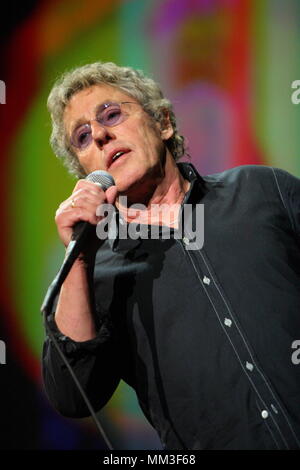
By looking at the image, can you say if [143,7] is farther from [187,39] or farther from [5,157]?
[5,157]

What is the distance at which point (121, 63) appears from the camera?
2.26 m

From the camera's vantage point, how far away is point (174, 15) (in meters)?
2.22

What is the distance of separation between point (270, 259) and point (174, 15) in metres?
1.22

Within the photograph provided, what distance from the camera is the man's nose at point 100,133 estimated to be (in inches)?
67.6

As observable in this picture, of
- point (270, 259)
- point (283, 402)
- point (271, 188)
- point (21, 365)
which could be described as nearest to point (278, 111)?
point (271, 188)

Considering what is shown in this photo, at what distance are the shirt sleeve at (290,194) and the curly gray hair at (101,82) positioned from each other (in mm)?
479

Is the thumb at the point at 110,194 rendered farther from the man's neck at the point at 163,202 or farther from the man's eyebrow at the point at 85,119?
→ the man's eyebrow at the point at 85,119

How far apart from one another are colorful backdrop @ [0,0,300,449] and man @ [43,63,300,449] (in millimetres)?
452

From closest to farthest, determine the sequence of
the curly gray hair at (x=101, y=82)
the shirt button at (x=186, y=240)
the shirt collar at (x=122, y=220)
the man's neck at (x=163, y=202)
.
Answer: the shirt button at (x=186, y=240)
the shirt collar at (x=122, y=220)
the man's neck at (x=163, y=202)
the curly gray hair at (x=101, y=82)

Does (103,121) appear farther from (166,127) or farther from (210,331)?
(210,331)

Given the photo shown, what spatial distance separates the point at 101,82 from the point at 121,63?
1.37 feet

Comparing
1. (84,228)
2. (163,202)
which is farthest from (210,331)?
(163,202)

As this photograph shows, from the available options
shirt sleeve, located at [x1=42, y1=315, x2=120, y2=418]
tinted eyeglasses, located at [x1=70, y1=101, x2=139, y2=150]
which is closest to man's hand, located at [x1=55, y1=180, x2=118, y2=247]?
shirt sleeve, located at [x1=42, y1=315, x2=120, y2=418]

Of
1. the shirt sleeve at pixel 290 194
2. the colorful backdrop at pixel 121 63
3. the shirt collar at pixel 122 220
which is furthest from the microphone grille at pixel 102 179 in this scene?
the colorful backdrop at pixel 121 63
